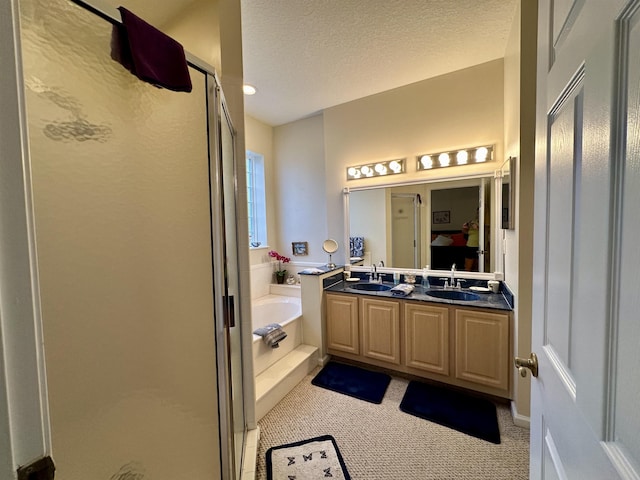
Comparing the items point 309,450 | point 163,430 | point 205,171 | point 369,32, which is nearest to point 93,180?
point 205,171

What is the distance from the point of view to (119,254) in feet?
2.48

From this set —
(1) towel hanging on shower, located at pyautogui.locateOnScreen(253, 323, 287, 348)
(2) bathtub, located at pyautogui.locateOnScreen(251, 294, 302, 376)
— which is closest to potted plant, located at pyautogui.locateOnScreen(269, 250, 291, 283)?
(2) bathtub, located at pyautogui.locateOnScreen(251, 294, 302, 376)

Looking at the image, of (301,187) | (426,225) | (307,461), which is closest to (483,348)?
(426,225)

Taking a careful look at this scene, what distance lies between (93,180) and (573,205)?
3.90 ft

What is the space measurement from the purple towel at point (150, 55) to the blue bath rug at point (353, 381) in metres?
2.39

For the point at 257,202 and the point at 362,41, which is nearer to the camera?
the point at 362,41

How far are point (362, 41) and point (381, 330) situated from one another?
245 centimetres

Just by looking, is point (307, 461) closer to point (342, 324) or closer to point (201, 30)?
point (342, 324)

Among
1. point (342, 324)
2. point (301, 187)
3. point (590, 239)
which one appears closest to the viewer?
point (590, 239)

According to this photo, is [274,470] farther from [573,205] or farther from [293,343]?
[573,205]

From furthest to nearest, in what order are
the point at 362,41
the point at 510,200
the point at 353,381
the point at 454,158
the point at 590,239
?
the point at 454,158
the point at 353,381
the point at 362,41
the point at 510,200
the point at 590,239

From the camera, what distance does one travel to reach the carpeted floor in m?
1.53

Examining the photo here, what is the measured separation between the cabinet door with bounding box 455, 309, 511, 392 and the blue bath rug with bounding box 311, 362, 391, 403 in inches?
26.2

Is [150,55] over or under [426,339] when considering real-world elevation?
over
